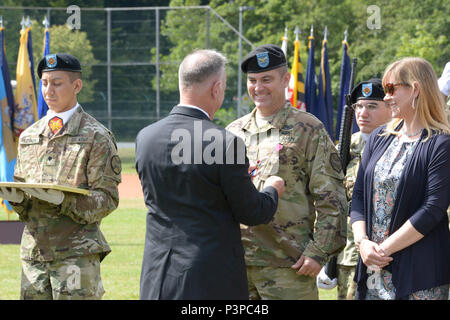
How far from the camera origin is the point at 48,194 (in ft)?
13.8

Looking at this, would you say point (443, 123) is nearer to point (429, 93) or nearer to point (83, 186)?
point (429, 93)

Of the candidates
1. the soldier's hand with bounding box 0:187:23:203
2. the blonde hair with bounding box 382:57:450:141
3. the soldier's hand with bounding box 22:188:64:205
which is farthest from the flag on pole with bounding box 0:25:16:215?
the blonde hair with bounding box 382:57:450:141

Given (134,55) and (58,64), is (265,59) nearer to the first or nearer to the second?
(58,64)

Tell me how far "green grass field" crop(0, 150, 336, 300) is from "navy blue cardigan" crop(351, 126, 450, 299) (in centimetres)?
385

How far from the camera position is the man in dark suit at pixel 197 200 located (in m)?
3.39

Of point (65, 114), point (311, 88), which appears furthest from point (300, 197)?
point (311, 88)

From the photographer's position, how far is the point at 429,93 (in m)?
3.83

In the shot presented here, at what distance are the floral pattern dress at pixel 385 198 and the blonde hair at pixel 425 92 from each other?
144 millimetres

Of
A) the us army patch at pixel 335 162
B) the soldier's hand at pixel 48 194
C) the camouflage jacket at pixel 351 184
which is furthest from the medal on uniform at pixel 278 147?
the camouflage jacket at pixel 351 184

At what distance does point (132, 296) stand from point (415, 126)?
475 centimetres

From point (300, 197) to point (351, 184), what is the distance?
5.60 ft

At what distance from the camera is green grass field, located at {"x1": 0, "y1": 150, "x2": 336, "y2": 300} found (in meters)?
7.98

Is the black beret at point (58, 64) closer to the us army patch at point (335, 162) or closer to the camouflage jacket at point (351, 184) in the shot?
the us army patch at point (335, 162)

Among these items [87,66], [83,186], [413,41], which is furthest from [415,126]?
[87,66]
